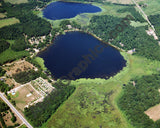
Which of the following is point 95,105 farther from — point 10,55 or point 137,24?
point 137,24

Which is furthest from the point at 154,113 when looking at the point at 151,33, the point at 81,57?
the point at 151,33

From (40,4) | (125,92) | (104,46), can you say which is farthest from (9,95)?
(40,4)

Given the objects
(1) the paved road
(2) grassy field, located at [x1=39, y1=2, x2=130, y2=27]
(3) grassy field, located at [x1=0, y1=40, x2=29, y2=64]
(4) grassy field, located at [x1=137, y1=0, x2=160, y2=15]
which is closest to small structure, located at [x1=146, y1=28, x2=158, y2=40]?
(2) grassy field, located at [x1=39, y1=2, x2=130, y2=27]

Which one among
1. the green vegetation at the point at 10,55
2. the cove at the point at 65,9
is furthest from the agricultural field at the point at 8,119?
the cove at the point at 65,9

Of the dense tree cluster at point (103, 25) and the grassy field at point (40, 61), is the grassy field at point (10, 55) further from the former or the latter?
the dense tree cluster at point (103, 25)

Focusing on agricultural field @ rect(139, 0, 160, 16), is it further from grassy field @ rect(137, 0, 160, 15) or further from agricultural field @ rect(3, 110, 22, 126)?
agricultural field @ rect(3, 110, 22, 126)

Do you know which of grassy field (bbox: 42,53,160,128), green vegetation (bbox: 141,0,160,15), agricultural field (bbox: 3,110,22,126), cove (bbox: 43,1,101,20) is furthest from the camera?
green vegetation (bbox: 141,0,160,15)
